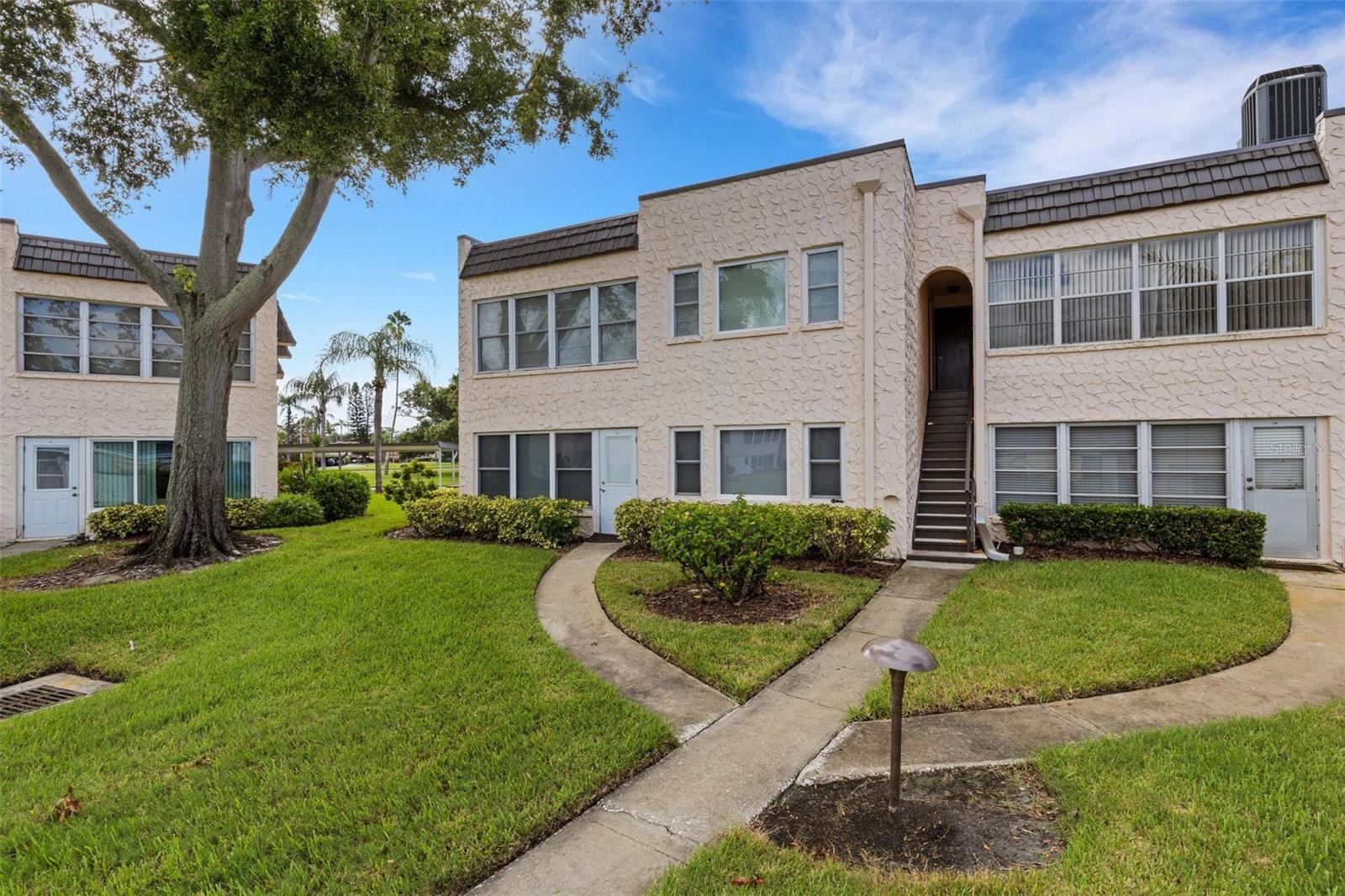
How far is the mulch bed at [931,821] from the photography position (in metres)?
2.93

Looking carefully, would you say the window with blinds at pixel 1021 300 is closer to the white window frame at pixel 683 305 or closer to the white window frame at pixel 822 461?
the white window frame at pixel 822 461

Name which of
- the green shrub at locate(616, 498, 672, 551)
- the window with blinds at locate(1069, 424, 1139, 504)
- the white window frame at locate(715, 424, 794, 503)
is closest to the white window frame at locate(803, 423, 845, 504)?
the white window frame at locate(715, 424, 794, 503)

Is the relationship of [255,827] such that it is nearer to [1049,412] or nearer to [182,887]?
[182,887]

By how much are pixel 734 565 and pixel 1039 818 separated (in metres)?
4.00

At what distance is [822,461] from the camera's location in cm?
1034

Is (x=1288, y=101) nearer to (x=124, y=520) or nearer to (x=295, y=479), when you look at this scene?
(x=295, y=479)

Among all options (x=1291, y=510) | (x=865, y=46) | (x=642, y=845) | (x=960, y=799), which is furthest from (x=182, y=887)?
(x=1291, y=510)

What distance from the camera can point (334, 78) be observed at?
318 inches

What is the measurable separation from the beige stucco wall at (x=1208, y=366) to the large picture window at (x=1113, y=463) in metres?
0.29

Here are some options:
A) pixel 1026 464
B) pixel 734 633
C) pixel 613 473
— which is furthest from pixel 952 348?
pixel 734 633

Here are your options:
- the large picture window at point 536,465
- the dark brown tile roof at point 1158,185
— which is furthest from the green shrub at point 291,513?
the dark brown tile roof at point 1158,185

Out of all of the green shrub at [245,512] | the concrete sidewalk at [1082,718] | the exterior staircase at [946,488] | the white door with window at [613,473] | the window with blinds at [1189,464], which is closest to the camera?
the concrete sidewalk at [1082,718]

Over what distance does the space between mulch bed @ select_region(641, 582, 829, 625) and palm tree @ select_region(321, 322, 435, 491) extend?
65.1 feet

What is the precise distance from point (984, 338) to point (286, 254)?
42.3 ft
